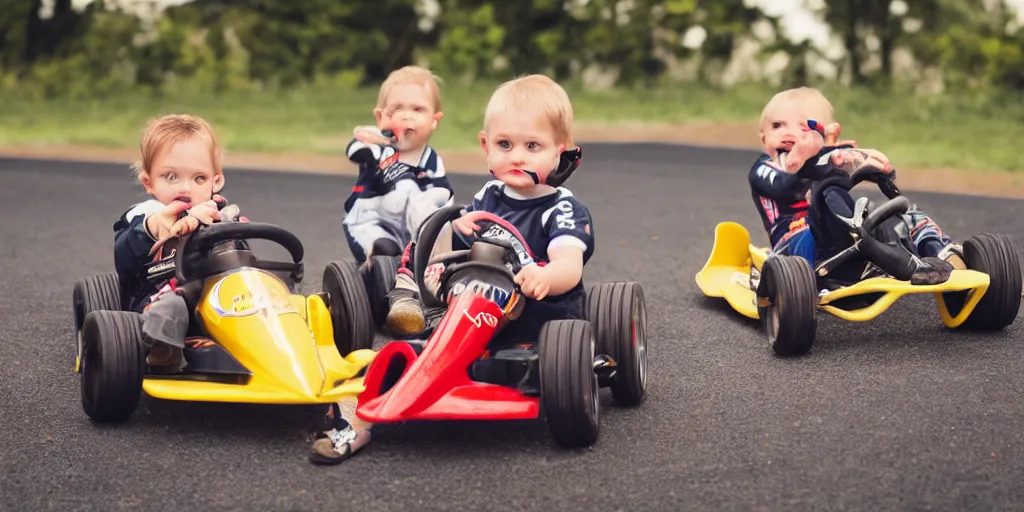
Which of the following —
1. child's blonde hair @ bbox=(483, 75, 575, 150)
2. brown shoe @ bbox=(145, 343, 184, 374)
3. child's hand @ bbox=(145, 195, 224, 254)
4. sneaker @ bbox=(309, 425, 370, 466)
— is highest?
child's blonde hair @ bbox=(483, 75, 575, 150)

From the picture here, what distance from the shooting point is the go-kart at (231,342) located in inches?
153

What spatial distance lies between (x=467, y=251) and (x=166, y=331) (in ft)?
3.26

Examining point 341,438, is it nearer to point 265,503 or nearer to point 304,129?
point 265,503

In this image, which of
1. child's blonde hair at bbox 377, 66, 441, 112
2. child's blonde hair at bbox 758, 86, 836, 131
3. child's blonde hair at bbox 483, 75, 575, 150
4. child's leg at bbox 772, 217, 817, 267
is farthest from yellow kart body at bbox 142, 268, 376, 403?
child's blonde hair at bbox 758, 86, 836, 131

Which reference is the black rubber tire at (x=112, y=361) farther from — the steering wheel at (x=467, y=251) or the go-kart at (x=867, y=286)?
the go-kart at (x=867, y=286)

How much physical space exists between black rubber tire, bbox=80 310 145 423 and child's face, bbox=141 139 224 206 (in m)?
0.55

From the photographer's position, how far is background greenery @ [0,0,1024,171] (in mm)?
16266

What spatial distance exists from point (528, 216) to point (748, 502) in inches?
50.3

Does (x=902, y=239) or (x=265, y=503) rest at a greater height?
(x=902, y=239)

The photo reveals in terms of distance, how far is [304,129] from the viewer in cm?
1569

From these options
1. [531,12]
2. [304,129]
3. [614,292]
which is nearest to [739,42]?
[531,12]

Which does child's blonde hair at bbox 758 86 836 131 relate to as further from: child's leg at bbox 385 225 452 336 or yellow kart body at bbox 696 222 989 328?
child's leg at bbox 385 225 452 336

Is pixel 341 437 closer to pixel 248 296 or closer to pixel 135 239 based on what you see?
pixel 248 296

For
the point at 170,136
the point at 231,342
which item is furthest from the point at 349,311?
the point at 170,136
